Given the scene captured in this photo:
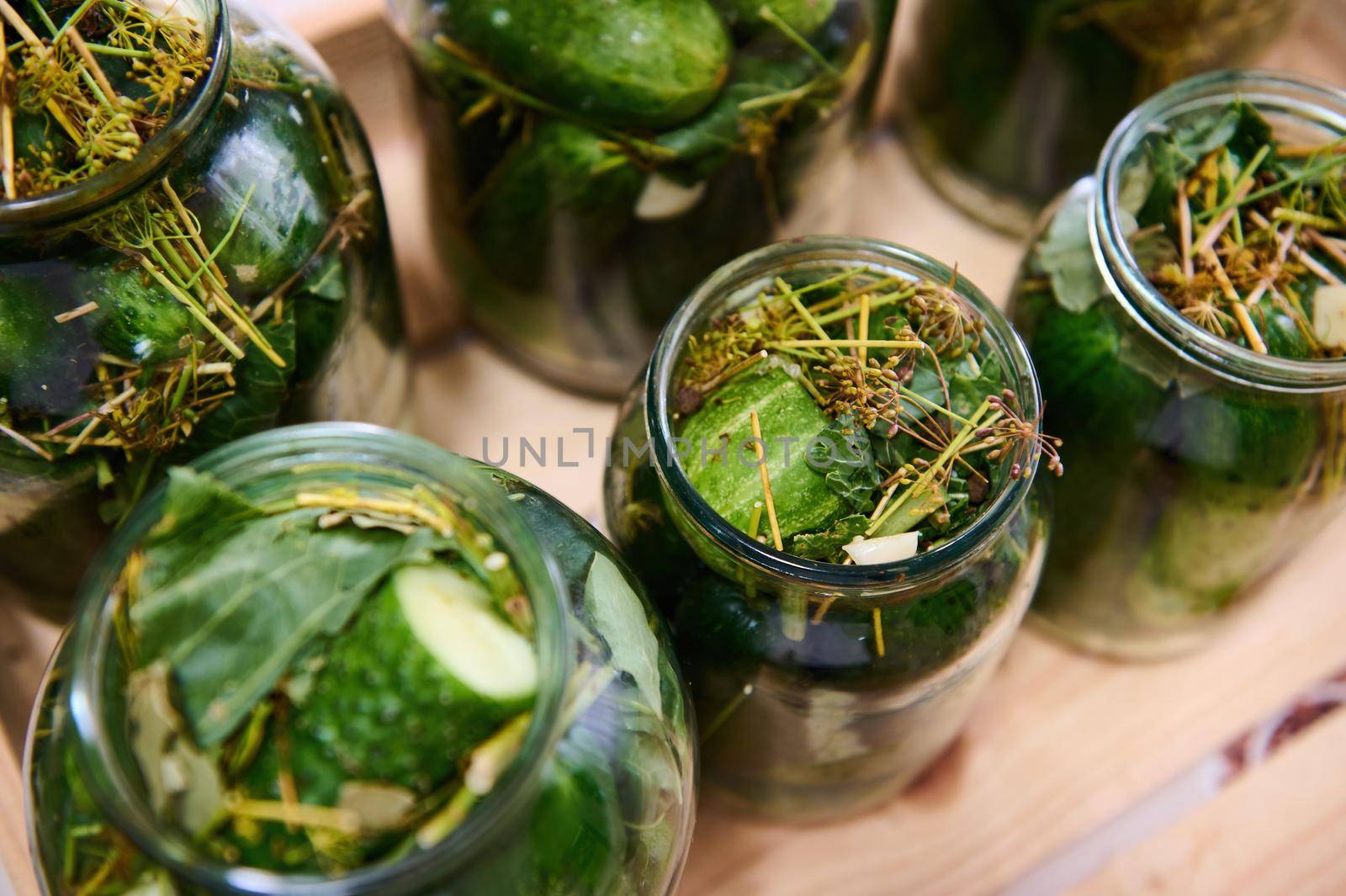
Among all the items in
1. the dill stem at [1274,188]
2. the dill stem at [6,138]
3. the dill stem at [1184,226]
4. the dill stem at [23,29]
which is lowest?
the dill stem at [1184,226]

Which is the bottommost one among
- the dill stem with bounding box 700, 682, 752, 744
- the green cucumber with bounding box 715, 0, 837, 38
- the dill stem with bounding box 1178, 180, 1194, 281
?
the dill stem with bounding box 700, 682, 752, 744

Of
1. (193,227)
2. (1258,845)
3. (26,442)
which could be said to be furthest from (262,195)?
(1258,845)

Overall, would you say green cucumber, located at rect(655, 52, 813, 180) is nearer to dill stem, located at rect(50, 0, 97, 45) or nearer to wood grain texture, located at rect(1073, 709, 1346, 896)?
dill stem, located at rect(50, 0, 97, 45)

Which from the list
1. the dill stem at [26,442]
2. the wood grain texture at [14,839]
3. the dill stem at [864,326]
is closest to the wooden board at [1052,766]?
the wood grain texture at [14,839]

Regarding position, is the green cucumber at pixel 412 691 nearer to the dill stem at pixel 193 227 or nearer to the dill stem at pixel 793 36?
the dill stem at pixel 193 227
